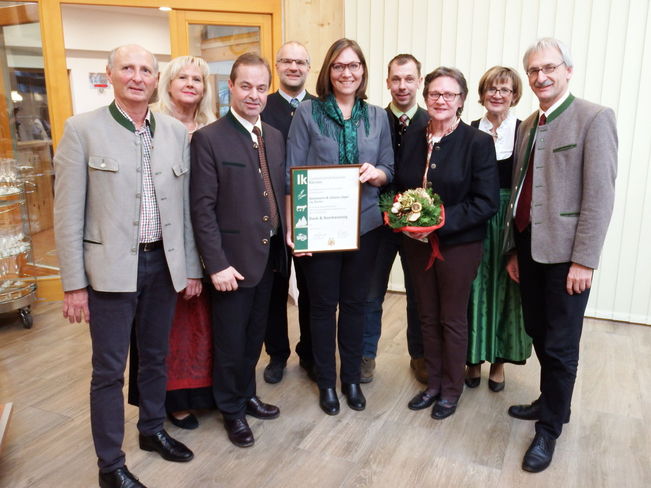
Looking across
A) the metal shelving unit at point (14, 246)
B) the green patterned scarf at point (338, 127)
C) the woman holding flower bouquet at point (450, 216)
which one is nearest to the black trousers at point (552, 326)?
the woman holding flower bouquet at point (450, 216)

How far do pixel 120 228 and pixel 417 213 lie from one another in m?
1.15

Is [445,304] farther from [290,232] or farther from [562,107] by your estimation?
[562,107]

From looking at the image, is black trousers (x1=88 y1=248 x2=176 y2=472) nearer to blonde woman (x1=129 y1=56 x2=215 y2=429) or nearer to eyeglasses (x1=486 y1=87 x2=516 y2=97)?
blonde woman (x1=129 y1=56 x2=215 y2=429)

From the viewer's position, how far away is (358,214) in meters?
2.42

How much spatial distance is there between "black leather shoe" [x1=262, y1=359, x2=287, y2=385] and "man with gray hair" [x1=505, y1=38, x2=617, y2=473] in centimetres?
135

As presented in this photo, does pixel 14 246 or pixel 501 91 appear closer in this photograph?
pixel 501 91

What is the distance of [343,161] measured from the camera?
7.93 ft

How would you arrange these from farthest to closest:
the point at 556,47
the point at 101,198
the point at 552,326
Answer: the point at 552,326 → the point at 556,47 → the point at 101,198

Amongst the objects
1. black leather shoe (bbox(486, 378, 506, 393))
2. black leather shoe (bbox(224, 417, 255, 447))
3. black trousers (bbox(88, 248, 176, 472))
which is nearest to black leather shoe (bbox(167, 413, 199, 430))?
black leather shoe (bbox(224, 417, 255, 447))

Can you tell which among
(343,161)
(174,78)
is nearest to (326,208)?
(343,161)

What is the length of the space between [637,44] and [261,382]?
3291 millimetres

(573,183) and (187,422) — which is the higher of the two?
(573,183)

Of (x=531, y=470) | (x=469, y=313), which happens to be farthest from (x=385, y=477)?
(x=469, y=313)

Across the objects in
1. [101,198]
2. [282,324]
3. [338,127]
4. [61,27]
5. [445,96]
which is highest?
[61,27]
